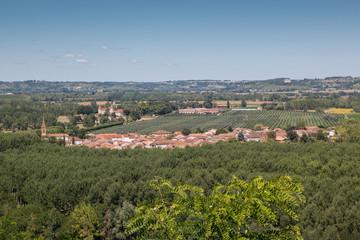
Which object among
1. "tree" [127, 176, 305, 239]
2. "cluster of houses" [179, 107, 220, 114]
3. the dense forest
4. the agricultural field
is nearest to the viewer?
"tree" [127, 176, 305, 239]

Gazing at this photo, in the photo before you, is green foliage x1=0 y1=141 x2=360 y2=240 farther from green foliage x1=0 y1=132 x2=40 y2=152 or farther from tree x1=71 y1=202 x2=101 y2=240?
green foliage x1=0 y1=132 x2=40 y2=152

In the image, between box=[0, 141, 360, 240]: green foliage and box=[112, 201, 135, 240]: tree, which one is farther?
box=[0, 141, 360, 240]: green foliage

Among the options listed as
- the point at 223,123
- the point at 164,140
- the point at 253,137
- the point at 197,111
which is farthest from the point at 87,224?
the point at 197,111

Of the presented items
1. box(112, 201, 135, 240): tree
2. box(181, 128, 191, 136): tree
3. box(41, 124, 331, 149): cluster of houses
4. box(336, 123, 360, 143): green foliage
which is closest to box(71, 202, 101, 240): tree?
box(112, 201, 135, 240): tree

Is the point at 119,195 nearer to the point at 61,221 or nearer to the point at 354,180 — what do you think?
the point at 61,221

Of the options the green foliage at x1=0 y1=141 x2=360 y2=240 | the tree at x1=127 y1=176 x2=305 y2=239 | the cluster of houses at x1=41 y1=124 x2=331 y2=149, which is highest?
the tree at x1=127 y1=176 x2=305 y2=239

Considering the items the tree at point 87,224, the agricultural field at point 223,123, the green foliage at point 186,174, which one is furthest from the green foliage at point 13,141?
the agricultural field at point 223,123
